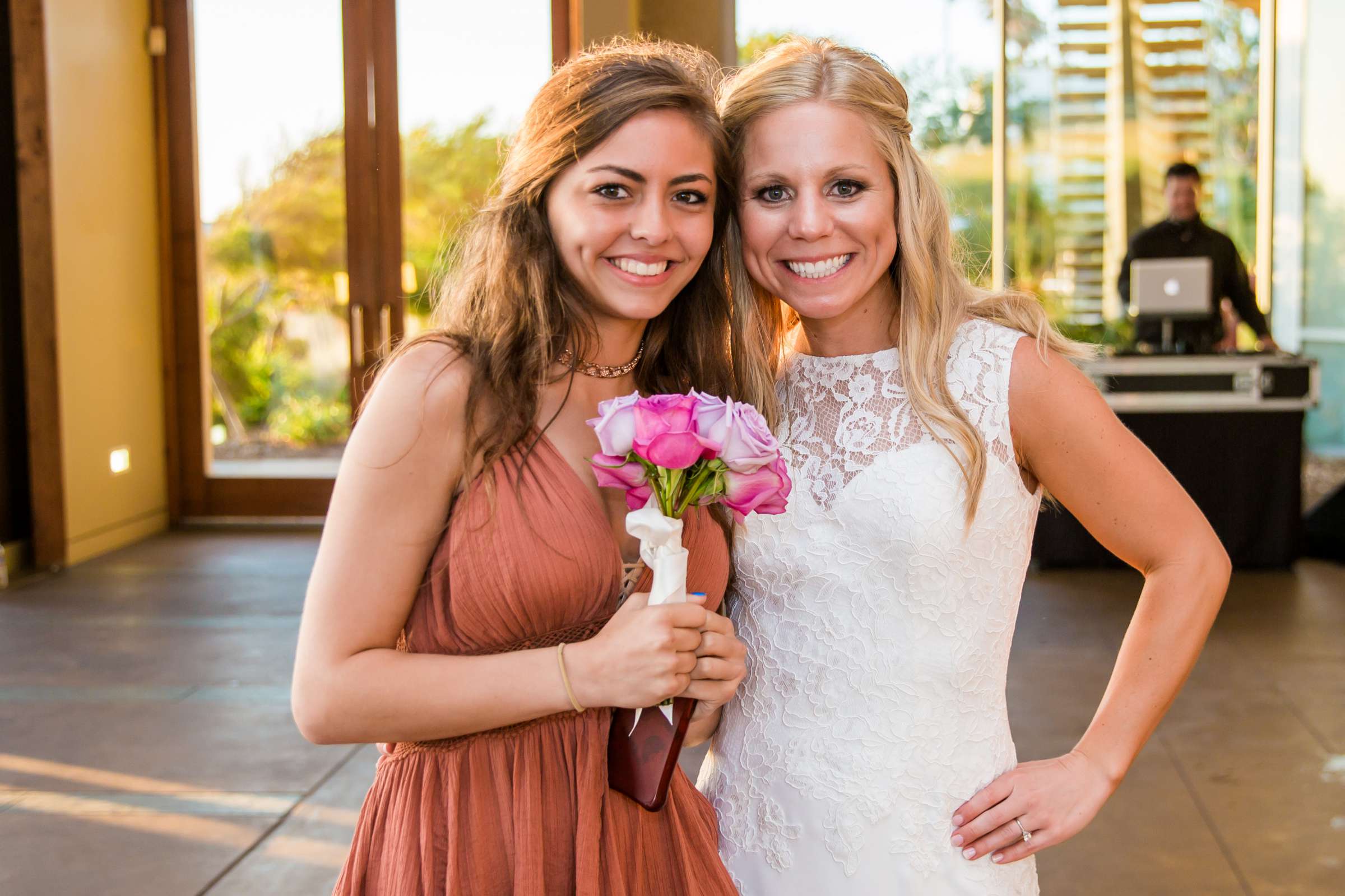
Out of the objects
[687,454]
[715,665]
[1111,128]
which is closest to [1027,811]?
[715,665]

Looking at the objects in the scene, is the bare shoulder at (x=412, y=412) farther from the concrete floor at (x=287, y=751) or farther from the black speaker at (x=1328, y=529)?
the black speaker at (x=1328, y=529)

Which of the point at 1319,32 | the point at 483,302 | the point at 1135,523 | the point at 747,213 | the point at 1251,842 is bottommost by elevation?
the point at 1251,842

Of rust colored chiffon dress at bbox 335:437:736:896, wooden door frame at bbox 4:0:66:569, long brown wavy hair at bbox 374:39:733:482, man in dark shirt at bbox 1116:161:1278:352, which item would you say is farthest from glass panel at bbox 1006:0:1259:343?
rust colored chiffon dress at bbox 335:437:736:896

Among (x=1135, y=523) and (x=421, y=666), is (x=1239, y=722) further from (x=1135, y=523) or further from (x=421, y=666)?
(x=421, y=666)

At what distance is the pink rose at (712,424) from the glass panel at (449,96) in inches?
300

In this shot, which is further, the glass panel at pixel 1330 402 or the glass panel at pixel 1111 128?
the glass panel at pixel 1330 402

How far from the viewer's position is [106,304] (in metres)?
7.91

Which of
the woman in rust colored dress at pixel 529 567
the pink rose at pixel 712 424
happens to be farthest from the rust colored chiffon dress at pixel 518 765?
the pink rose at pixel 712 424

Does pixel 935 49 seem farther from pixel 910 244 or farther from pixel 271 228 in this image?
pixel 910 244

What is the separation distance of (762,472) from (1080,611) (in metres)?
5.22

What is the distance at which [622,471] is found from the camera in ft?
4.61

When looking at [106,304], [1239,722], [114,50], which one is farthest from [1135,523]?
[114,50]

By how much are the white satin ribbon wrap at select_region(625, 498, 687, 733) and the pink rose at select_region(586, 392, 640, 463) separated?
0.07m

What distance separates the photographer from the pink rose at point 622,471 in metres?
1.41
